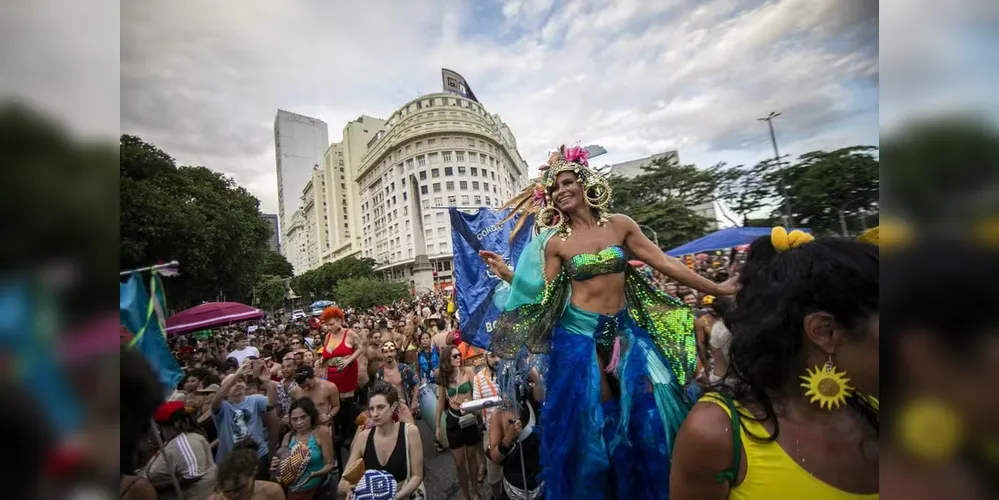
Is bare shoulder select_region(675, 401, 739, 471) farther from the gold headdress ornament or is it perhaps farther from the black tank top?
the black tank top

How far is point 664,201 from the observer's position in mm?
15328

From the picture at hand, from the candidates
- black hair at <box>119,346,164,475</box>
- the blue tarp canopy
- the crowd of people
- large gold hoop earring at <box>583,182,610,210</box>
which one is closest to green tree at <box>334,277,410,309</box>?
the crowd of people

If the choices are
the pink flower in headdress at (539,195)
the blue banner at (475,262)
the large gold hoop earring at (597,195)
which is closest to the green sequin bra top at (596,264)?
the large gold hoop earring at (597,195)

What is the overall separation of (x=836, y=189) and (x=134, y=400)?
1318mm

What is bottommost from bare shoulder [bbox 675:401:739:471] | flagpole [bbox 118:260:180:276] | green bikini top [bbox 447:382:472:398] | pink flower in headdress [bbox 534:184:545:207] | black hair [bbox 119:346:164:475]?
green bikini top [bbox 447:382:472:398]

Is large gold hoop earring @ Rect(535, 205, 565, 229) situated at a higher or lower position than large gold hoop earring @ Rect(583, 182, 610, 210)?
lower

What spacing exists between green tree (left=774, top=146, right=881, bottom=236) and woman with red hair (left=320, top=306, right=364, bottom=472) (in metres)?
4.67

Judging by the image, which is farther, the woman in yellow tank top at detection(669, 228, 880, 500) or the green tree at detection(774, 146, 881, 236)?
the woman in yellow tank top at detection(669, 228, 880, 500)

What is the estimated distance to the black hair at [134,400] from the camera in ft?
2.19

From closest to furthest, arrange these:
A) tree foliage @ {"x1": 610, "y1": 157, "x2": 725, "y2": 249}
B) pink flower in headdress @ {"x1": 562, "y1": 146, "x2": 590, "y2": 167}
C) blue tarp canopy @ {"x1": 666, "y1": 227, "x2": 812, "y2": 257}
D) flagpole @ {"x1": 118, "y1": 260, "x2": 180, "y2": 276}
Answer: flagpole @ {"x1": 118, "y1": 260, "x2": 180, "y2": 276}, pink flower in headdress @ {"x1": 562, "y1": 146, "x2": 590, "y2": 167}, blue tarp canopy @ {"x1": 666, "y1": 227, "x2": 812, "y2": 257}, tree foliage @ {"x1": 610, "y1": 157, "x2": 725, "y2": 249}

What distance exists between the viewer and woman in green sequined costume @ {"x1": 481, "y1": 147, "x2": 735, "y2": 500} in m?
1.88
